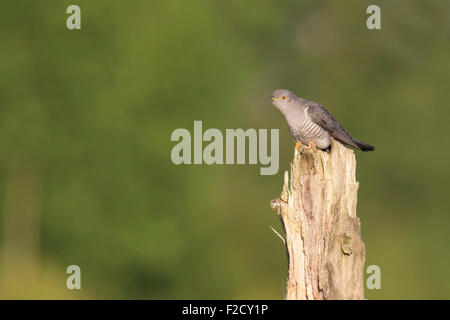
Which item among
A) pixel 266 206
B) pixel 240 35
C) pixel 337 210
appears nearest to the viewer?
pixel 337 210

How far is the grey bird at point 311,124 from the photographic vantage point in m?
8.73

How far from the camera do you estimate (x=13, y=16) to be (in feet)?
59.8

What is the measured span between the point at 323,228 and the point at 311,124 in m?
2.28

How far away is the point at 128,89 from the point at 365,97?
13801 mm

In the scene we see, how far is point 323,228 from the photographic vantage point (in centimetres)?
684

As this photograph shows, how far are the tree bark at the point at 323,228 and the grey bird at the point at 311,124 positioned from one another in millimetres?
1493

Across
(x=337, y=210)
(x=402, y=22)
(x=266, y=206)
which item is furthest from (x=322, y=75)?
(x=337, y=210)

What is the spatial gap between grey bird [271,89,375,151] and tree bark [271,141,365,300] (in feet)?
4.90
